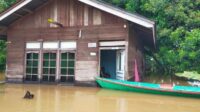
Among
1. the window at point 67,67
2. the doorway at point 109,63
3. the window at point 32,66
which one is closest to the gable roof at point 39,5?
the window at point 32,66

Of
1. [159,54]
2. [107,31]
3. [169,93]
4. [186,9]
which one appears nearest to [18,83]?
[107,31]

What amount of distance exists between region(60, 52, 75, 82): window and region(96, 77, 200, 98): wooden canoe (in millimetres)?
2110

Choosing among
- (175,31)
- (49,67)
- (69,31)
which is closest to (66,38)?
(69,31)

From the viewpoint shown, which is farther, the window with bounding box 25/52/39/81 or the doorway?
the doorway

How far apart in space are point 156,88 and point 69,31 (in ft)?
18.6

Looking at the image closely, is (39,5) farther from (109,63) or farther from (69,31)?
(109,63)

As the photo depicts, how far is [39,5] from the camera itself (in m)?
13.9

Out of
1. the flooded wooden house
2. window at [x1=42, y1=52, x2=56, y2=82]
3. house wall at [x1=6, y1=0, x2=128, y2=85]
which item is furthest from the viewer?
window at [x1=42, y1=52, x2=56, y2=82]

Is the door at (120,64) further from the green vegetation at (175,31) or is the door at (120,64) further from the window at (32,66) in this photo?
the green vegetation at (175,31)

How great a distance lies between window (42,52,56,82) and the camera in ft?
44.0

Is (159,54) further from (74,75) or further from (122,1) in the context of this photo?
A: (74,75)

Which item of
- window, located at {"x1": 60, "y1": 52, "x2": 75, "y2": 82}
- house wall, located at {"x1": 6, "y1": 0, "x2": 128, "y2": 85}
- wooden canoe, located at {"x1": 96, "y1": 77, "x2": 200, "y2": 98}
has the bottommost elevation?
wooden canoe, located at {"x1": 96, "y1": 77, "x2": 200, "y2": 98}

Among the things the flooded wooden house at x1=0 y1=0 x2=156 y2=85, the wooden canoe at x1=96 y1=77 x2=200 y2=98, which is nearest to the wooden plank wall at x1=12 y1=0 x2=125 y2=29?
the flooded wooden house at x1=0 y1=0 x2=156 y2=85

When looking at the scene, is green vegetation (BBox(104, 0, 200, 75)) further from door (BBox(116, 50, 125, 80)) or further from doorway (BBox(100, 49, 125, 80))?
door (BBox(116, 50, 125, 80))
